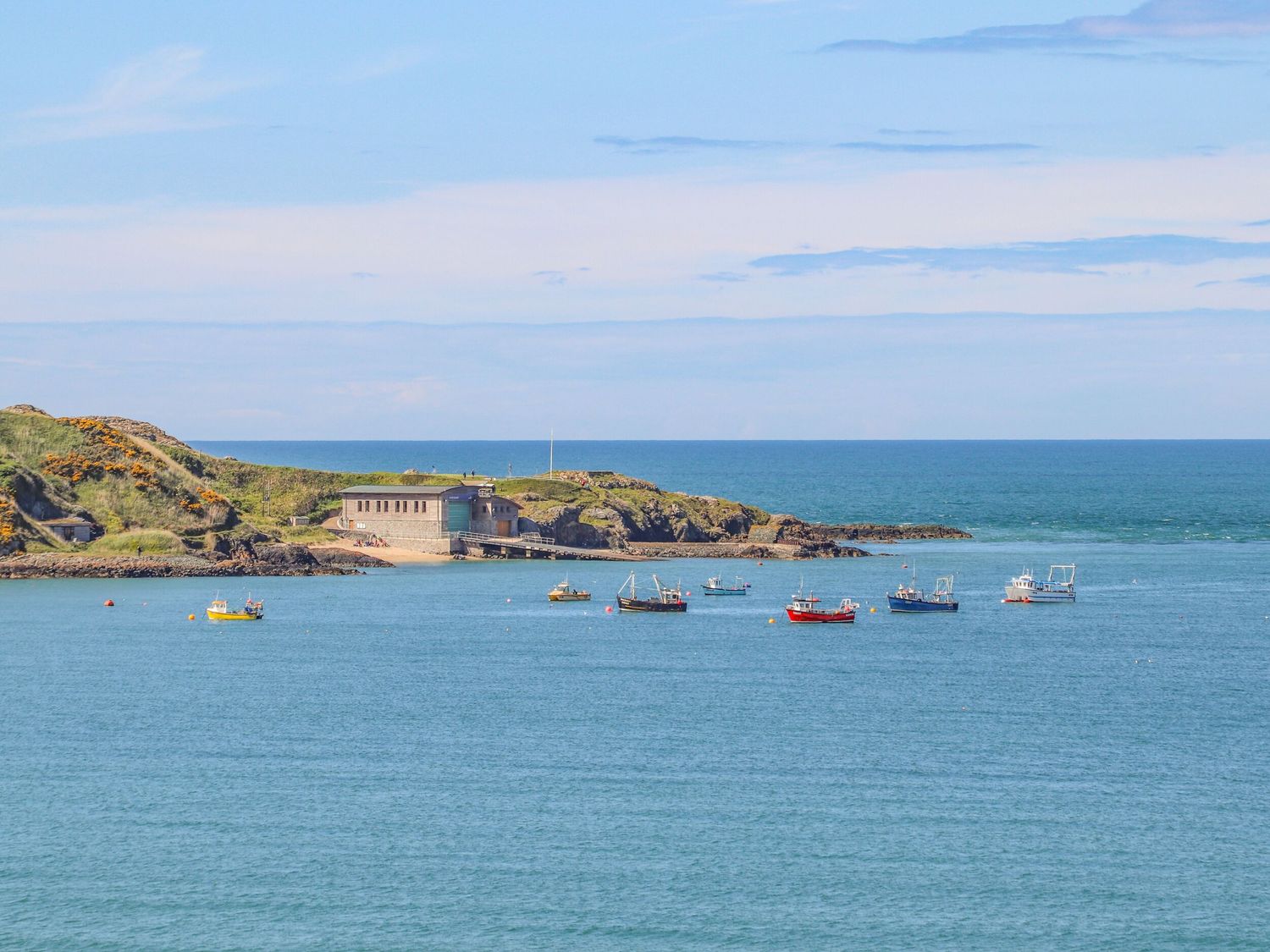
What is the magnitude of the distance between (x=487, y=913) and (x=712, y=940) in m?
7.27

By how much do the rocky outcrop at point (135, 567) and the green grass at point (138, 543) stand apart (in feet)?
7.23

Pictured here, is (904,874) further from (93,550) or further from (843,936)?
(93,550)

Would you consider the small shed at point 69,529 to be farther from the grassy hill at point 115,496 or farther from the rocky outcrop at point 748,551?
the rocky outcrop at point 748,551

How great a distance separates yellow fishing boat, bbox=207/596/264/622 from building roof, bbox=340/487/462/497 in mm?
48904

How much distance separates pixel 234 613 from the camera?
115m

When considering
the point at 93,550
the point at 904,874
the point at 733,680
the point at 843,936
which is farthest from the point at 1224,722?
the point at 93,550

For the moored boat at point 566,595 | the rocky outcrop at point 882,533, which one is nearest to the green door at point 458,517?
the moored boat at point 566,595

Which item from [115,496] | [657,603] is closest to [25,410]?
[115,496]

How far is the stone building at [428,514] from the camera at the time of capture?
167000mm

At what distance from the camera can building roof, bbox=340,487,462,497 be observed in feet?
547

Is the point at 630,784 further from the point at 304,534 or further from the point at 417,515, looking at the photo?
the point at 304,534

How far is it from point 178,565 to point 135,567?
13.3ft

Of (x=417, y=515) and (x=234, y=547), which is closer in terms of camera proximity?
(x=234, y=547)

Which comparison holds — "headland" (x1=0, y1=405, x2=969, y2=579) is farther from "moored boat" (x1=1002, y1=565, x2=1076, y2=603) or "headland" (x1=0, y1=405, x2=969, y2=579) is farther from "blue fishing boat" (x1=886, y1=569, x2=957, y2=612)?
"blue fishing boat" (x1=886, y1=569, x2=957, y2=612)
